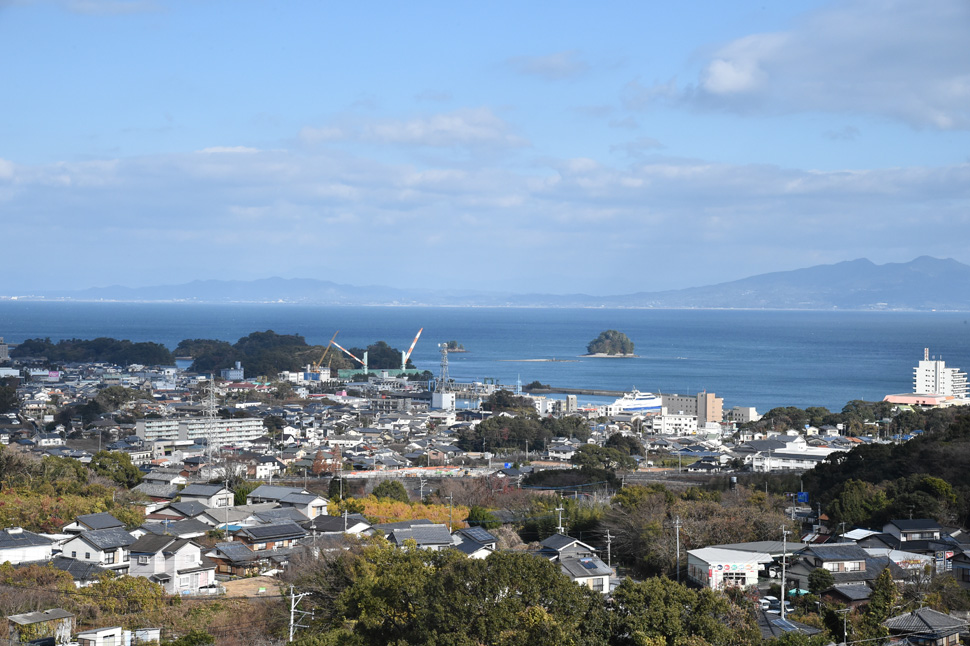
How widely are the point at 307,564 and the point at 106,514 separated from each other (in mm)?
2533

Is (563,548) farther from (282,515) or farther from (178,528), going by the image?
(178,528)

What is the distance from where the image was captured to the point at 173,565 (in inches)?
306

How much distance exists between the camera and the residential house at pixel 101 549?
7.89 meters

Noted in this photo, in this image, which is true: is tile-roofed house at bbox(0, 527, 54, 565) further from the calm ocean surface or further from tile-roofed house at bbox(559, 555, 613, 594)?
the calm ocean surface

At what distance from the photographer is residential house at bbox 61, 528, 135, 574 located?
7.89 metres

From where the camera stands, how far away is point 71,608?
6.48 meters

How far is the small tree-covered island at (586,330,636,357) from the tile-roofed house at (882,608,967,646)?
152 feet

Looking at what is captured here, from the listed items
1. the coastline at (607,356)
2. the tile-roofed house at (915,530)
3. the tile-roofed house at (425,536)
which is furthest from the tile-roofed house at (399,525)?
the coastline at (607,356)

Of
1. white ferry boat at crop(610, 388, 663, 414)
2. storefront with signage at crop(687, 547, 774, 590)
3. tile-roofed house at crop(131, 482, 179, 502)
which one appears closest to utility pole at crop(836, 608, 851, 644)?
storefront with signage at crop(687, 547, 774, 590)

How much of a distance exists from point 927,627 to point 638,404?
22.0m

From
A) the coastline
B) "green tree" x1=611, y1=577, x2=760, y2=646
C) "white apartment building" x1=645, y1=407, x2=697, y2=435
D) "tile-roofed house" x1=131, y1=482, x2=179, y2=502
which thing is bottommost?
"white apartment building" x1=645, y1=407, x2=697, y2=435

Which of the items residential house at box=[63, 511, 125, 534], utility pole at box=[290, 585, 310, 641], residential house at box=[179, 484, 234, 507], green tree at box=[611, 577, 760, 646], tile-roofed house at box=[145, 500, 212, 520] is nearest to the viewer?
green tree at box=[611, 577, 760, 646]

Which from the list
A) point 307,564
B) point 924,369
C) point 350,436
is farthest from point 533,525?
point 924,369

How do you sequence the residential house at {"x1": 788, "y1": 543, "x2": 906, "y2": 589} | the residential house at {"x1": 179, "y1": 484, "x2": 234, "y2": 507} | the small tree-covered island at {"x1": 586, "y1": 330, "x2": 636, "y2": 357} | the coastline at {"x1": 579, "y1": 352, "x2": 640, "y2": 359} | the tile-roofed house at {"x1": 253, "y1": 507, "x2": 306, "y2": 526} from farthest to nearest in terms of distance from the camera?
the small tree-covered island at {"x1": 586, "y1": 330, "x2": 636, "y2": 357} < the coastline at {"x1": 579, "y1": 352, "x2": 640, "y2": 359} < the residential house at {"x1": 179, "y1": 484, "x2": 234, "y2": 507} < the tile-roofed house at {"x1": 253, "y1": 507, "x2": 306, "y2": 526} < the residential house at {"x1": 788, "y1": 543, "x2": 906, "y2": 589}
